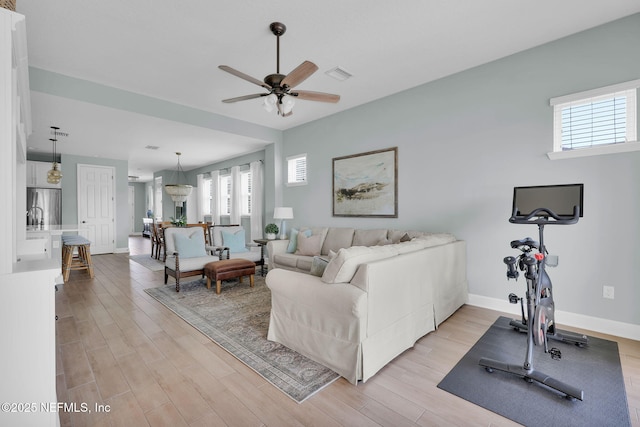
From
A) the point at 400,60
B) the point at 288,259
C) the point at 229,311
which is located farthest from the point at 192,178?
the point at 400,60

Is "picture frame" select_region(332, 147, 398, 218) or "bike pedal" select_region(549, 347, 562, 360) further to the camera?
"picture frame" select_region(332, 147, 398, 218)

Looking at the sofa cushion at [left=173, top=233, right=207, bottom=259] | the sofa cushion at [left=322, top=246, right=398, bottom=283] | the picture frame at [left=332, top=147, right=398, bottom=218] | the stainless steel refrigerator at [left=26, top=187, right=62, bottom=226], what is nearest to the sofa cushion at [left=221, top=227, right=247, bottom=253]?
the sofa cushion at [left=173, top=233, right=207, bottom=259]

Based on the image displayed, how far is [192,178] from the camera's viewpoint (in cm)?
1066

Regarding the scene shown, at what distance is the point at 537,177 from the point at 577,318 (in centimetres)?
154

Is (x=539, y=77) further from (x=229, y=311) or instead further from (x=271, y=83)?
(x=229, y=311)

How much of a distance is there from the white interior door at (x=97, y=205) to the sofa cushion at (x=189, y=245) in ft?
16.5

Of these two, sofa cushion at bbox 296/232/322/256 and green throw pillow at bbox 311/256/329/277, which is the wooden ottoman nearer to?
sofa cushion at bbox 296/232/322/256

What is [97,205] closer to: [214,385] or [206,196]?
[206,196]

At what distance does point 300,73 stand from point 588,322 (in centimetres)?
378

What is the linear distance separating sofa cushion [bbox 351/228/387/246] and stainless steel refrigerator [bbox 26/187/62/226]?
310 inches

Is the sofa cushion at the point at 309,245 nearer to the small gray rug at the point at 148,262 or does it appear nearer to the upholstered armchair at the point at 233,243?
the upholstered armchair at the point at 233,243

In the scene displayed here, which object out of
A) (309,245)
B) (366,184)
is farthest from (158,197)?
(366,184)

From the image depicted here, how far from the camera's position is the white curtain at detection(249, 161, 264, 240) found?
23.6ft

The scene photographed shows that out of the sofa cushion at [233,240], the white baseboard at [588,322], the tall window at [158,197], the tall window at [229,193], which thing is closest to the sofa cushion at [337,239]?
the sofa cushion at [233,240]
